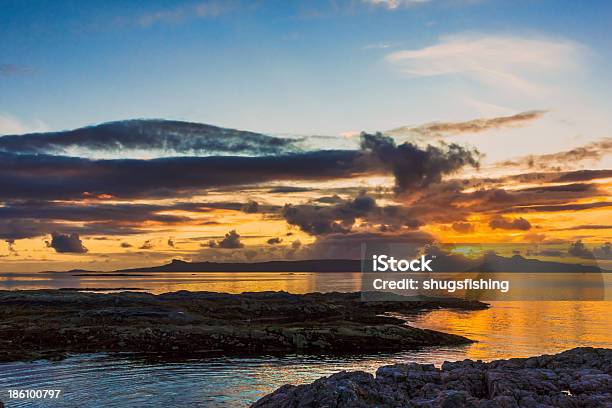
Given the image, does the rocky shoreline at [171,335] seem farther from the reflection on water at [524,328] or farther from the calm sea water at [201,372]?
the reflection on water at [524,328]

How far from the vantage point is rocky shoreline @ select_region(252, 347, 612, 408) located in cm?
2264

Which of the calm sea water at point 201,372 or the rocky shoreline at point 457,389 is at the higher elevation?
the rocky shoreline at point 457,389

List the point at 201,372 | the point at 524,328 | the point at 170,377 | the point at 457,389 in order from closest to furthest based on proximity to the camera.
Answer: the point at 457,389
the point at 170,377
the point at 201,372
the point at 524,328

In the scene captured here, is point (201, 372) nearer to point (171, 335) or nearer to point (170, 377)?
point (170, 377)

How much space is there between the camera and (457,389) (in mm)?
25594

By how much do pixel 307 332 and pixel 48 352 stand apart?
28369 millimetres

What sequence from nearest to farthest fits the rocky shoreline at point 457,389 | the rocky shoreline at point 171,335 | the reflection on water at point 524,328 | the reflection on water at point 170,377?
the rocky shoreline at point 457,389 < the reflection on water at point 170,377 < the rocky shoreline at point 171,335 < the reflection on water at point 524,328

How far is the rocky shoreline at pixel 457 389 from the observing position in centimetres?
2264

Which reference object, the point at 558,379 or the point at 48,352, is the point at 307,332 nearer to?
the point at 48,352

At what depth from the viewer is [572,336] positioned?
268 feet

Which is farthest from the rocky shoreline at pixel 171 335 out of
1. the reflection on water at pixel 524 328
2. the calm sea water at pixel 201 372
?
the reflection on water at pixel 524 328

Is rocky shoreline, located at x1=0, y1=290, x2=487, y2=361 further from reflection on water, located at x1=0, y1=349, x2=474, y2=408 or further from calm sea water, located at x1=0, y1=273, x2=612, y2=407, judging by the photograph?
reflection on water, located at x1=0, y1=349, x2=474, y2=408

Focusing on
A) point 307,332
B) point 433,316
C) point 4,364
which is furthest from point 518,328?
point 4,364

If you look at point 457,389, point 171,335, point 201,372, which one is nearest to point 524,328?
point 171,335
